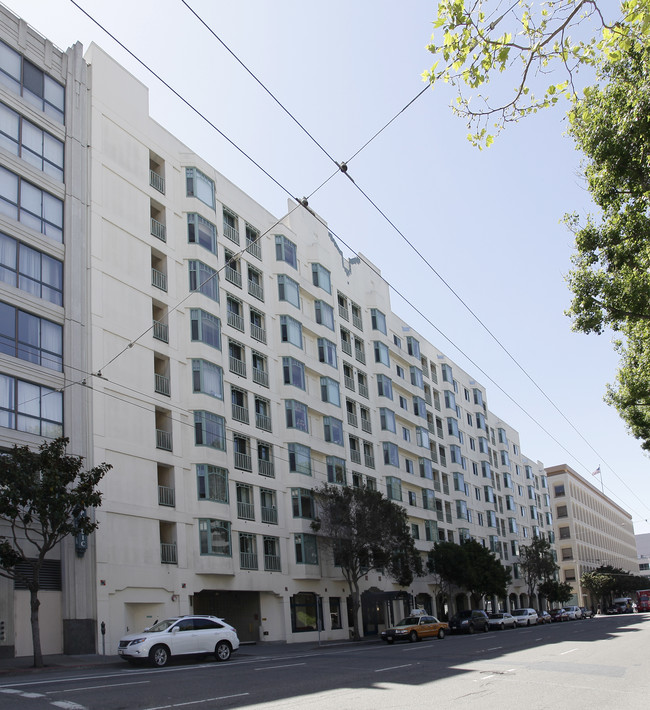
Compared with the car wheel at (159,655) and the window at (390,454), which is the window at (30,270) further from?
the window at (390,454)

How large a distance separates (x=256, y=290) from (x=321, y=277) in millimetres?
8221

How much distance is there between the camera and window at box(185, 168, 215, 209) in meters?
39.8

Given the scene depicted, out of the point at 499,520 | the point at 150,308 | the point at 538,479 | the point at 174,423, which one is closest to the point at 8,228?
the point at 150,308

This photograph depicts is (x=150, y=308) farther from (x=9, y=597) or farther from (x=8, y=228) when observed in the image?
(x=9, y=597)

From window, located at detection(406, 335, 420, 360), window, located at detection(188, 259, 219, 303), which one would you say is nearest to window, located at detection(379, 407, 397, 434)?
window, located at detection(406, 335, 420, 360)

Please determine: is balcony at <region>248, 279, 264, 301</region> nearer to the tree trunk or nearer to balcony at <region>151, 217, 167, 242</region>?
balcony at <region>151, 217, 167, 242</region>

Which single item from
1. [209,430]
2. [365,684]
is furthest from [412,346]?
[365,684]

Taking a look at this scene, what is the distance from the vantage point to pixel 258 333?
143 feet

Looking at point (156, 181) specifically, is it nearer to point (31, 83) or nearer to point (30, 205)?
point (31, 83)

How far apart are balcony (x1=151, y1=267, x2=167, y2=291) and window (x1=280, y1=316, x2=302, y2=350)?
33.4 ft

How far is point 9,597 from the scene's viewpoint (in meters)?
27.0

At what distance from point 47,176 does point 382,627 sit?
36.1 m

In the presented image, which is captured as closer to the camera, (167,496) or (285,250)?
(167,496)

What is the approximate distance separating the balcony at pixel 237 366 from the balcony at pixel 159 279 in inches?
232
